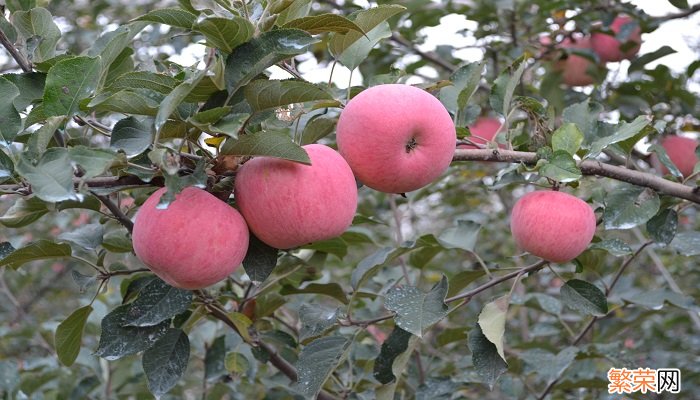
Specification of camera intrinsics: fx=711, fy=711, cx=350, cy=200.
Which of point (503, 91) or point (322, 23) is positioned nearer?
point (322, 23)

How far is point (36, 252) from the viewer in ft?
3.65

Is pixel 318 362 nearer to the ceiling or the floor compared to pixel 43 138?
nearer to the floor

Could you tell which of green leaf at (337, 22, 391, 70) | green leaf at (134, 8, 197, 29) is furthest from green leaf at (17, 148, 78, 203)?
green leaf at (337, 22, 391, 70)

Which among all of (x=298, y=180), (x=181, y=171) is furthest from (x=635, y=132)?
(x=181, y=171)

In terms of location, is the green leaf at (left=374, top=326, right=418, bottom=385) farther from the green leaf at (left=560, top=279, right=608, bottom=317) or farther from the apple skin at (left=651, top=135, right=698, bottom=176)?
the apple skin at (left=651, top=135, right=698, bottom=176)

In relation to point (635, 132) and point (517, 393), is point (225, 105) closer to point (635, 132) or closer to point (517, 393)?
point (635, 132)

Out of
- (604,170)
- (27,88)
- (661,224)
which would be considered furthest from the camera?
(661,224)

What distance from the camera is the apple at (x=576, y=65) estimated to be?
2.37 metres

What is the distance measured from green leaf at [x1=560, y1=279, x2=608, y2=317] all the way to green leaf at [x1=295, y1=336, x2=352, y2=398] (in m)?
0.42

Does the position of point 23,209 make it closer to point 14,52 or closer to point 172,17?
point 14,52

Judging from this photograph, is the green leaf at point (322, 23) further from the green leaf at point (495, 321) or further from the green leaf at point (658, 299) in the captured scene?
the green leaf at point (658, 299)

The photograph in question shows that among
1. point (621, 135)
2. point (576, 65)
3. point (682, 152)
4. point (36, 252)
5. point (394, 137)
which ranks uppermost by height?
point (394, 137)

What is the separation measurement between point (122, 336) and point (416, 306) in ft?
1.54

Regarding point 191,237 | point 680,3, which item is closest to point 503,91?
point 191,237
